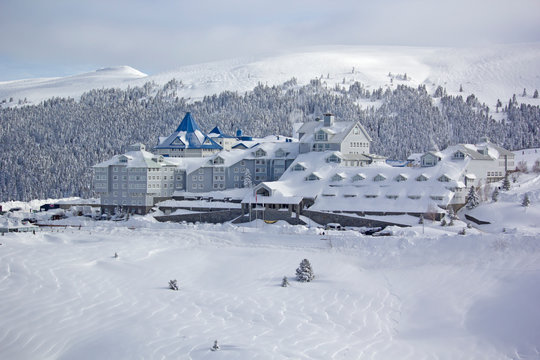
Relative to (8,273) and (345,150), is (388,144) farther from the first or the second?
(8,273)

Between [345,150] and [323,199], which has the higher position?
[345,150]

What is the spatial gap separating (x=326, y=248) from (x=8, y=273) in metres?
25.4

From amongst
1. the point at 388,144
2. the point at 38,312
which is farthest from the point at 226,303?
the point at 388,144

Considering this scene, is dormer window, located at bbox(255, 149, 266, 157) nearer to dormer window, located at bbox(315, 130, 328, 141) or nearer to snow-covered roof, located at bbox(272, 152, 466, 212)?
dormer window, located at bbox(315, 130, 328, 141)

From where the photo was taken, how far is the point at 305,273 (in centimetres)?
4556

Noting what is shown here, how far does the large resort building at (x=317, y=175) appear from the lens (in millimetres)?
70812

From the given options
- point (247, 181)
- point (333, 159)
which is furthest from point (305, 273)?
point (247, 181)

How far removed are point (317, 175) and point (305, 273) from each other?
33.0 metres

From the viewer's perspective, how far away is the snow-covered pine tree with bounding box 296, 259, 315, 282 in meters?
45.5

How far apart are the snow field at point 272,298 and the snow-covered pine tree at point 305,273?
578mm

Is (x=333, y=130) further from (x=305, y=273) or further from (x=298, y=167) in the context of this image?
(x=305, y=273)

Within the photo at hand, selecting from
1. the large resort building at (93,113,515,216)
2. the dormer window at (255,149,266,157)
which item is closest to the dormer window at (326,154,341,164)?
the large resort building at (93,113,515,216)

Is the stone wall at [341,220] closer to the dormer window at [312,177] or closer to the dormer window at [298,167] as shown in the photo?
the dormer window at [312,177]

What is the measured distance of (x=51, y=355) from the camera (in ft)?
103
